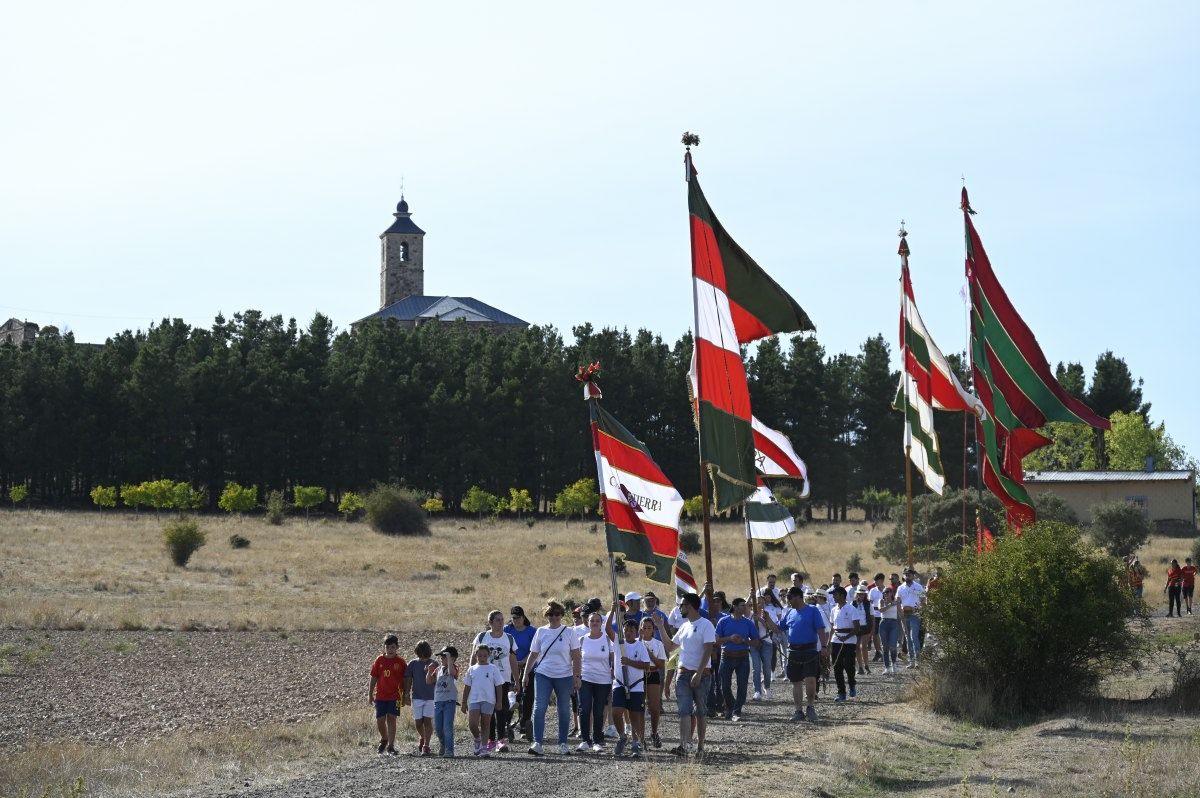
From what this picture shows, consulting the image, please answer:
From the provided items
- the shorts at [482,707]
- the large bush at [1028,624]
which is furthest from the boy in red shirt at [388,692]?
the large bush at [1028,624]

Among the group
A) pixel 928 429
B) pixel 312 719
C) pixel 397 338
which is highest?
pixel 397 338

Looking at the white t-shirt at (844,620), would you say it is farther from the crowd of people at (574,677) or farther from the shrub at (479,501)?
the shrub at (479,501)

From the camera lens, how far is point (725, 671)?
18.6 meters

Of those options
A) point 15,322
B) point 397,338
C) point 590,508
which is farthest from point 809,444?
point 15,322

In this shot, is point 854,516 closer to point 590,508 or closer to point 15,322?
point 590,508

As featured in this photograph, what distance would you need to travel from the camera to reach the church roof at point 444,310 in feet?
445

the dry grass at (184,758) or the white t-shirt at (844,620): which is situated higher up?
the white t-shirt at (844,620)

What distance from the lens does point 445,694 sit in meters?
15.9

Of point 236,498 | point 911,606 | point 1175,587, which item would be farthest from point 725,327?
point 236,498

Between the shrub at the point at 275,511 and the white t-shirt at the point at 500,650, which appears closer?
the white t-shirt at the point at 500,650

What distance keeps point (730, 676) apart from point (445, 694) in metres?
4.30

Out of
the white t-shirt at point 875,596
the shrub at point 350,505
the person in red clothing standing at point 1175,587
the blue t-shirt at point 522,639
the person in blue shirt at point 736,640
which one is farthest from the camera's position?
the shrub at point 350,505

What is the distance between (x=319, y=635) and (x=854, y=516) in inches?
3065

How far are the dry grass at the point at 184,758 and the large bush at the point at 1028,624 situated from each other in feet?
22.8
